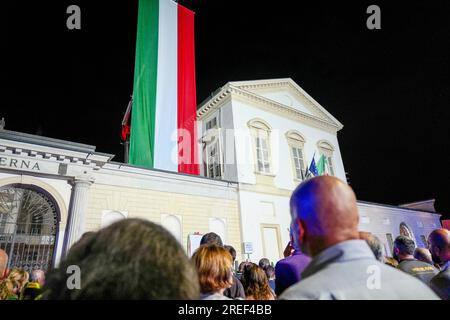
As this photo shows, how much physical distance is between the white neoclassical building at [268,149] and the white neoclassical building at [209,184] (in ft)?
0.20

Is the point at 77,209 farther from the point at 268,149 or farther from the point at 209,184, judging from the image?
the point at 268,149

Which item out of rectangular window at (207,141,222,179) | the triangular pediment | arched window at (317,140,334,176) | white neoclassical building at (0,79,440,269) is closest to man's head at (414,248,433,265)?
white neoclassical building at (0,79,440,269)

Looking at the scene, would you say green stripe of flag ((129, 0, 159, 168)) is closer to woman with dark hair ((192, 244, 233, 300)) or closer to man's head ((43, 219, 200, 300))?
woman with dark hair ((192, 244, 233, 300))

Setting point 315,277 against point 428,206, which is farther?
point 428,206

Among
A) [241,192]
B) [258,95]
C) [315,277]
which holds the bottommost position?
[315,277]

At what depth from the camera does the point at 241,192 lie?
1250 cm

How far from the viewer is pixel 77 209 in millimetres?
7973

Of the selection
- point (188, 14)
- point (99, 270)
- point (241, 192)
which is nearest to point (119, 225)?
point (99, 270)

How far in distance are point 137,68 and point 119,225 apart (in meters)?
10.7

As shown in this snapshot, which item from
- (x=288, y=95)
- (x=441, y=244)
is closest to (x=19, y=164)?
(x=441, y=244)

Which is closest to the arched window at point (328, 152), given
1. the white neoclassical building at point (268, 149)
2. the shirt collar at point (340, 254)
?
the white neoclassical building at point (268, 149)

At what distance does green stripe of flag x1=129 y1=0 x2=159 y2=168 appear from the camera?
32.4ft

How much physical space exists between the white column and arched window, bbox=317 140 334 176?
46.9 ft
